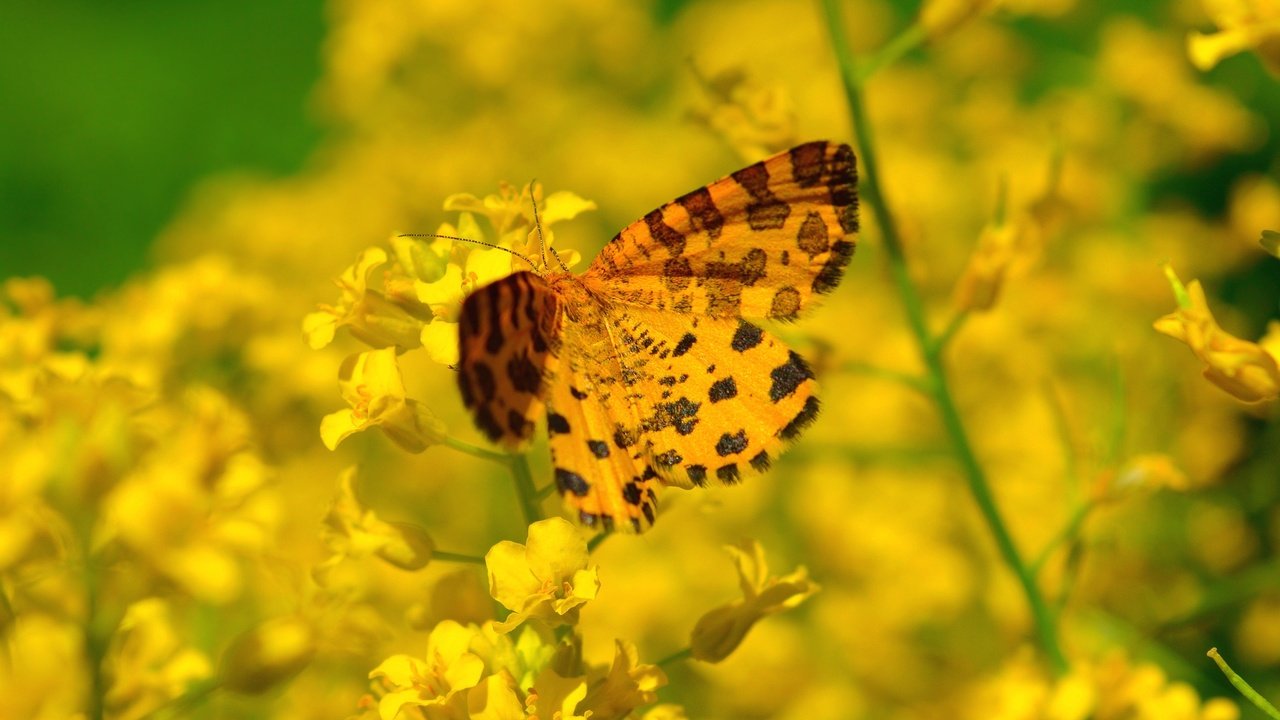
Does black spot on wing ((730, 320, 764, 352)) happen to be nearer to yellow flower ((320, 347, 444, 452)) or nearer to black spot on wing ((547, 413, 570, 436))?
black spot on wing ((547, 413, 570, 436))

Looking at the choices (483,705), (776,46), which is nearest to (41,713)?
(483,705)

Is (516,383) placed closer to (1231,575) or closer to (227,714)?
A: (227,714)

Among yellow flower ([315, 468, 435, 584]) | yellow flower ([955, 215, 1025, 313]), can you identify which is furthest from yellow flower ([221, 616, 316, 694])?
yellow flower ([955, 215, 1025, 313])

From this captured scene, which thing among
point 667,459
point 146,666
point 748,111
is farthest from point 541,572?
point 748,111

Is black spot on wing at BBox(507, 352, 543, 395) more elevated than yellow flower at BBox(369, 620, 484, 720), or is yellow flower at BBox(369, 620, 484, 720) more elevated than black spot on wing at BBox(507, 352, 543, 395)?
black spot on wing at BBox(507, 352, 543, 395)

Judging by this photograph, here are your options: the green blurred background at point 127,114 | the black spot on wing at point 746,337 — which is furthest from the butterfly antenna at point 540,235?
the green blurred background at point 127,114

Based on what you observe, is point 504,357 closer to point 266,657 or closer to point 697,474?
point 697,474

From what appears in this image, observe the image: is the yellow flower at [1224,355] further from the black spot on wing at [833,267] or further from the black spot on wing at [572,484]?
the black spot on wing at [572,484]
